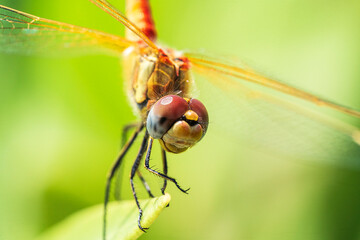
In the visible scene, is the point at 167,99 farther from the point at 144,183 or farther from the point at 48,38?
the point at 48,38

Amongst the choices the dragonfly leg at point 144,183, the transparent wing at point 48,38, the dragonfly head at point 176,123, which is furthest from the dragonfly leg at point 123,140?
the dragonfly head at point 176,123

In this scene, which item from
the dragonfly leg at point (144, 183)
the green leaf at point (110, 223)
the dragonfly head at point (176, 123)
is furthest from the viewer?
the dragonfly leg at point (144, 183)

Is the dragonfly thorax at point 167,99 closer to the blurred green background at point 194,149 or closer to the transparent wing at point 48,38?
the transparent wing at point 48,38

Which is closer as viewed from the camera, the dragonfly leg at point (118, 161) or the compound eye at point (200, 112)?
the compound eye at point (200, 112)

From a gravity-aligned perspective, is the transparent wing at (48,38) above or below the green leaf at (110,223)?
above

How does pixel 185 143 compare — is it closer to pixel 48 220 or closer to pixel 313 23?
pixel 48 220

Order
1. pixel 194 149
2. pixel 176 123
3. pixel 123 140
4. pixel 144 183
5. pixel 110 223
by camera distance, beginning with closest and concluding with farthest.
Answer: pixel 176 123
pixel 110 223
pixel 144 183
pixel 123 140
pixel 194 149

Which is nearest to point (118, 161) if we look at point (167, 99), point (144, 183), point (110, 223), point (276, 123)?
point (144, 183)
